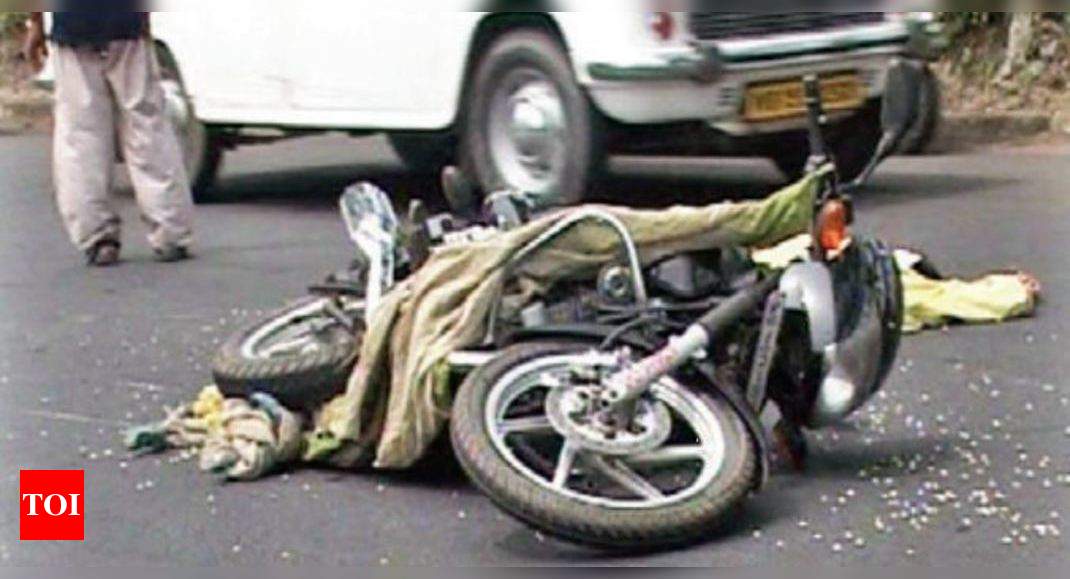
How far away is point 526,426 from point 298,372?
0.77 m

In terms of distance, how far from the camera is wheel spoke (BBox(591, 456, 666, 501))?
4.36 metres

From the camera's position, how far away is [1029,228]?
8.34 m

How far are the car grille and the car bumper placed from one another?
0.12 ft

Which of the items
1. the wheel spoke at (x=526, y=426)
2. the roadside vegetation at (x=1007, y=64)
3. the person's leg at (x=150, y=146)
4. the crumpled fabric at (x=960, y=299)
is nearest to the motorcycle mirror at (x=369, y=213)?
the wheel spoke at (x=526, y=426)

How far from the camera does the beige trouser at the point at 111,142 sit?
26.7 feet

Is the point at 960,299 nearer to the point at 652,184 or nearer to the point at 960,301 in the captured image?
the point at 960,301

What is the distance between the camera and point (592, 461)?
4.39 meters

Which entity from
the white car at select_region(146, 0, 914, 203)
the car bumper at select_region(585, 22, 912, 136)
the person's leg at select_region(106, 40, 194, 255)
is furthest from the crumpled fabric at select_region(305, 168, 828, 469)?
the person's leg at select_region(106, 40, 194, 255)

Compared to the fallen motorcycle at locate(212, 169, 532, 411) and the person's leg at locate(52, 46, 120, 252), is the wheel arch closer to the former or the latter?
the person's leg at locate(52, 46, 120, 252)

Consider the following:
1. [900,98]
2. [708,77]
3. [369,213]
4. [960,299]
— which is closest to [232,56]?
Result: [708,77]

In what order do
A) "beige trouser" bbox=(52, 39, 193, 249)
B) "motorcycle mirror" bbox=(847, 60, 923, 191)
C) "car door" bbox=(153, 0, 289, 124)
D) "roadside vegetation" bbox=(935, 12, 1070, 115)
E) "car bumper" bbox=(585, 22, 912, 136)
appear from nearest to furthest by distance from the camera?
"motorcycle mirror" bbox=(847, 60, 923, 191) < "beige trouser" bbox=(52, 39, 193, 249) < "car bumper" bbox=(585, 22, 912, 136) < "car door" bbox=(153, 0, 289, 124) < "roadside vegetation" bbox=(935, 12, 1070, 115)

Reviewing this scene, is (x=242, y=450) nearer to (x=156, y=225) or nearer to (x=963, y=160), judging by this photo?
(x=156, y=225)

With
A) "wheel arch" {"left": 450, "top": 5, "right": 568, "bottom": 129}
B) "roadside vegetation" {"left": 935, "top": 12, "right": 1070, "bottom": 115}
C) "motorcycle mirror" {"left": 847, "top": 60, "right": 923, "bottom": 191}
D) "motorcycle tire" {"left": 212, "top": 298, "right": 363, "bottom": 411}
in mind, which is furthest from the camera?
"roadside vegetation" {"left": 935, "top": 12, "right": 1070, "bottom": 115}

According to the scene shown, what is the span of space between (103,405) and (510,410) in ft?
5.47
